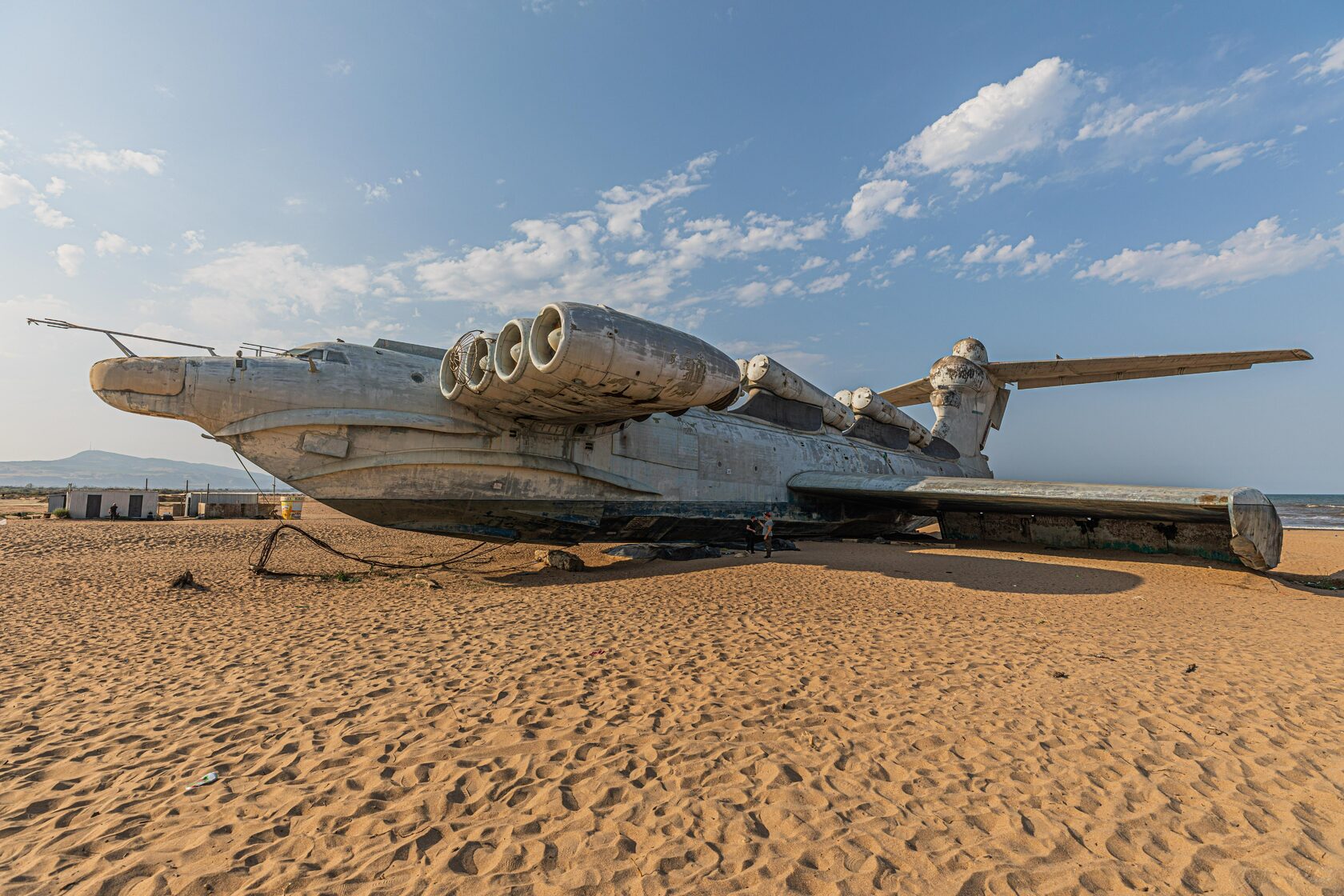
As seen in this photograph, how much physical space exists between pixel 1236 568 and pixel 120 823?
19.4 meters

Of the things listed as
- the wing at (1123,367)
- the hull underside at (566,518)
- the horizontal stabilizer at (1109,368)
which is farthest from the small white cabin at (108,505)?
the wing at (1123,367)

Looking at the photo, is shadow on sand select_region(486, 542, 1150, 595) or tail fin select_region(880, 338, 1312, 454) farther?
tail fin select_region(880, 338, 1312, 454)

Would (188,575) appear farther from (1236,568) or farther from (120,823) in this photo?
(1236,568)

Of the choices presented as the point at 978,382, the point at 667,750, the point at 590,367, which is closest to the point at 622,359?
the point at 590,367

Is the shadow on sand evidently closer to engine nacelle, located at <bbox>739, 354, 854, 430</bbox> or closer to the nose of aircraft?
engine nacelle, located at <bbox>739, 354, 854, 430</bbox>

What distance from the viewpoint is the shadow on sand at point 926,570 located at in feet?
34.7

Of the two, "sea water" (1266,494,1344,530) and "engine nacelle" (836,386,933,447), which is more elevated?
"engine nacelle" (836,386,933,447)

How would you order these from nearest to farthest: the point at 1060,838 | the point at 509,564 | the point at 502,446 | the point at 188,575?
the point at 1060,838 < the point at 188,575 < the point at 502,446 < the point at 509,564

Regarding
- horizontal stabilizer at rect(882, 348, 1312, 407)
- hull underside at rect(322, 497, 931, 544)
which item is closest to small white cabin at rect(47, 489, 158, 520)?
hull underside at rect(322, 497, 931, 544)

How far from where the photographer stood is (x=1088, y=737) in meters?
4.10

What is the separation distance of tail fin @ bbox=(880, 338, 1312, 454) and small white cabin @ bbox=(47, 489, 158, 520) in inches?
1360

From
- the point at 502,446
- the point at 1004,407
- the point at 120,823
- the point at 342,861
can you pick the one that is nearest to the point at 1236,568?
the point at 1004,407

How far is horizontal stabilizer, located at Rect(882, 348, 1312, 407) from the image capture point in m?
13.7

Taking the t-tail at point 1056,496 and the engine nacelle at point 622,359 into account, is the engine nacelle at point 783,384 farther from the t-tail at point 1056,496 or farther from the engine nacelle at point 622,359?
the engine nacelle at point 622,359
